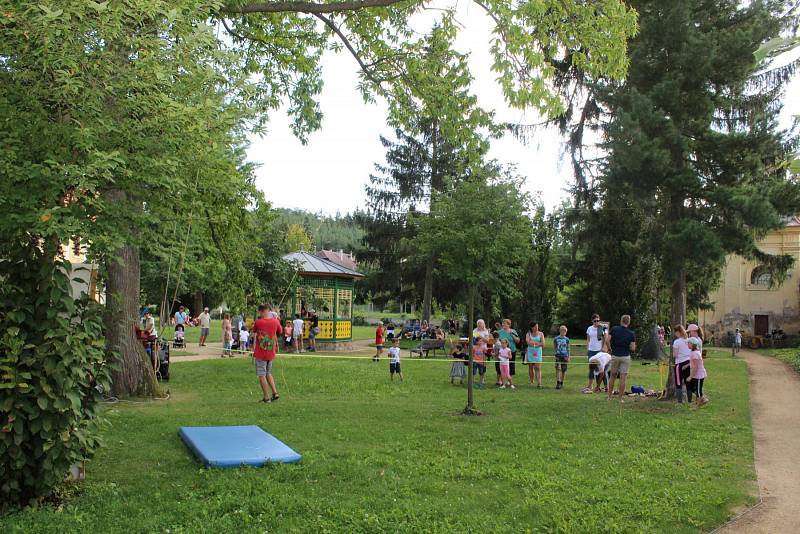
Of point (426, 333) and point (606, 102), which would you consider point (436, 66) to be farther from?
point (426, 333)

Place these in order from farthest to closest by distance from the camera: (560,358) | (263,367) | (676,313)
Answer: (560,358) < (676,313) < (263,367)

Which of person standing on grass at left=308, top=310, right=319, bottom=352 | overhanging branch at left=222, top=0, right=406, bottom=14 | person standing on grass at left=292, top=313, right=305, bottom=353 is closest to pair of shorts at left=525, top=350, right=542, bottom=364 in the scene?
overhanging branch at left=222, top=0, right=406, bottom=14

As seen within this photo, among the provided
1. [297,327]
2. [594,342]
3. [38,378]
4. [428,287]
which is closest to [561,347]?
[594,342]

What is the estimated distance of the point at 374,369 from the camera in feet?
62.3

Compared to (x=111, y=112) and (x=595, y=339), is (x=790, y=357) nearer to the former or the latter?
(x=595, y=339)

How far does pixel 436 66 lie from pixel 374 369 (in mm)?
10444

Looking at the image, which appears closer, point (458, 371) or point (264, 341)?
point (264, 341)

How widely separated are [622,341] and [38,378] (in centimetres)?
1025

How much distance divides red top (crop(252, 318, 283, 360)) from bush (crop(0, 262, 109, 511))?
5912 mm

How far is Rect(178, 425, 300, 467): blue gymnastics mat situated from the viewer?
22.8ft

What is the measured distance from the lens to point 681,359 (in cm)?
1285

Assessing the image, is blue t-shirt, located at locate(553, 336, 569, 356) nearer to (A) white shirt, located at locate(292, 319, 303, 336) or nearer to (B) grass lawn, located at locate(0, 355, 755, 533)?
(B) grass lawn, located at locate(0, 355, 755, 533)

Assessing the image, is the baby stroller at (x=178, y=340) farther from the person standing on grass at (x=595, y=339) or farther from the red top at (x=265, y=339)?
the person standing on grass at (x=595, y=339)

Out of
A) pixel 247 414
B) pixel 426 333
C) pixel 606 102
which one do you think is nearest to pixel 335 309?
pixel 426 333
